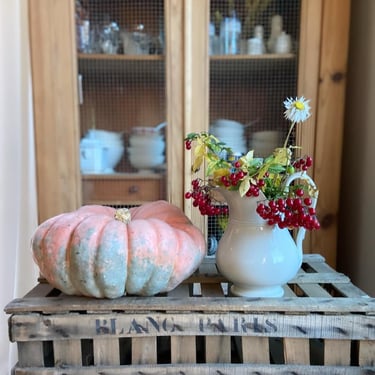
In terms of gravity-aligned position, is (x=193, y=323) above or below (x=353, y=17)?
below

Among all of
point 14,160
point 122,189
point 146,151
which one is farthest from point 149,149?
point 14,160

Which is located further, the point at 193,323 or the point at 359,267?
the point at 359,267

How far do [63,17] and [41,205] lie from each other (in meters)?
0.52

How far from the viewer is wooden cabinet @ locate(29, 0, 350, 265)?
1.02 meters

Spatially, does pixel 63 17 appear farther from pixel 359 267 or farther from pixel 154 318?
pixel 359 267

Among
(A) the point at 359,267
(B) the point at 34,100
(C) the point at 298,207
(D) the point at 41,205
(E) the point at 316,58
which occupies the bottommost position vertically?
(A) the point at 359,267

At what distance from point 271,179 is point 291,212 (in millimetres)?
65

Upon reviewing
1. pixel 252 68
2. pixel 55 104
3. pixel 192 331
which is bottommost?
pixel 192 331

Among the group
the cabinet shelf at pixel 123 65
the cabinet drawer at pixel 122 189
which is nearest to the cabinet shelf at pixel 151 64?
the cabinet shelf at pixel 123 65

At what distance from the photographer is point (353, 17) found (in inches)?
41.8

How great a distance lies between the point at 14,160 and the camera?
1027 mm

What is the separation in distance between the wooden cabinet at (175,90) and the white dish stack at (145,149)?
26 millimetres

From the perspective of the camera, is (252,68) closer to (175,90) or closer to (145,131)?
(175,90)

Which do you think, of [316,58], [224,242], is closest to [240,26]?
[316,58]
